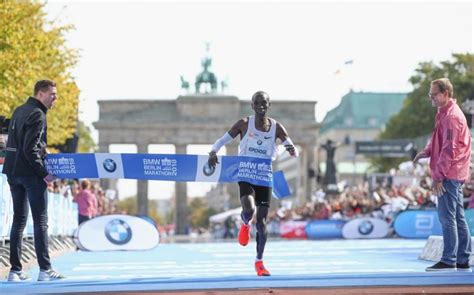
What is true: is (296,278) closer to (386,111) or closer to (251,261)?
(251,261)

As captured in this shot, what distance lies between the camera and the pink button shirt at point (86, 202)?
77.4 ft

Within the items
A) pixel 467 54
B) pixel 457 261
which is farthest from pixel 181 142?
pixel 457 261

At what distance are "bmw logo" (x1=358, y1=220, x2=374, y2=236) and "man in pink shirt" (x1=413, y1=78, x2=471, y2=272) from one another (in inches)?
888

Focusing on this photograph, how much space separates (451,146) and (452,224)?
2.66 feet

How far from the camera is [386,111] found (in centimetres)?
14975

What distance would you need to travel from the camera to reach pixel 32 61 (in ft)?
90.6

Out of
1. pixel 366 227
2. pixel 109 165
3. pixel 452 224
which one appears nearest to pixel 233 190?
pixel 366 227

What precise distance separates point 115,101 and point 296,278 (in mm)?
80603

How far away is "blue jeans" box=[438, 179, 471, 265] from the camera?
10.4 metres

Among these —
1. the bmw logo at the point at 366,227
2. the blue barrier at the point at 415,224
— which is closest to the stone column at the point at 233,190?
the bmw logo at the point at 366,227

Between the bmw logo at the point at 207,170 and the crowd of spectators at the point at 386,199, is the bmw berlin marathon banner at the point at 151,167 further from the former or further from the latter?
the crowd of spectators at the point at 386,199

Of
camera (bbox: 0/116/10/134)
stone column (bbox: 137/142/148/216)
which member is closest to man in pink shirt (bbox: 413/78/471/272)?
camera (bbox: 0/116/10/134)

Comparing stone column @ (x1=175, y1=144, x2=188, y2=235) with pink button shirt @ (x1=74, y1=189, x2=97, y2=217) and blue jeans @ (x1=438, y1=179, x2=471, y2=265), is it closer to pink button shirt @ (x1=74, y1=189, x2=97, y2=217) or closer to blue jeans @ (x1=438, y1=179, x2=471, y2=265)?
pink button shirt @ (x1=74, y1=189, x2=97, y2=217)

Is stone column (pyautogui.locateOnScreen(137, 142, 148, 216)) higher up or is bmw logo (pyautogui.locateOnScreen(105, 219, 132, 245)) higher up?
stone column (pyautogui.locateOnScreen(137, 142, 148, 216))
